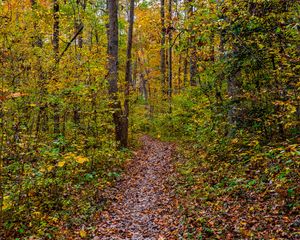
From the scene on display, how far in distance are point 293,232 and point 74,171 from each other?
250 inches

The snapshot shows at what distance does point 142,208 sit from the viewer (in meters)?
7.64

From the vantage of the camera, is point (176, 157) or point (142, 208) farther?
point (176, 157)

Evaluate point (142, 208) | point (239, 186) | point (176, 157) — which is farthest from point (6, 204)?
point (176, 157)

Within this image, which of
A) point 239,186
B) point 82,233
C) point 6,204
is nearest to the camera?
point 6,204

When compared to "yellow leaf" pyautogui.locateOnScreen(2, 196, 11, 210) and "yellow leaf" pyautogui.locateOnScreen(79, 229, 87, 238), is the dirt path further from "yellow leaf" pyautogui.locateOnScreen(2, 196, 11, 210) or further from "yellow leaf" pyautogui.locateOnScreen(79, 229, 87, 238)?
"yellow leaf" pyautogui.locateOnScreen(2, 196, 11, 210)

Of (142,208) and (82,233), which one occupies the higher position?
(82,233)

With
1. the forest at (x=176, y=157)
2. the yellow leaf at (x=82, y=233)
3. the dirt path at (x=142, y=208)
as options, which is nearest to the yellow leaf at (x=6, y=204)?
the forest at (x=176, y=157)

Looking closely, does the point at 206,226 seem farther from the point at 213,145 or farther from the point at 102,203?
the point at 213,145

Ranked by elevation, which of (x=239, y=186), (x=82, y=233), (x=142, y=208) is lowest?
(x=142, y=208)

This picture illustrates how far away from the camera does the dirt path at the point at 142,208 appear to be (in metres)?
6.25

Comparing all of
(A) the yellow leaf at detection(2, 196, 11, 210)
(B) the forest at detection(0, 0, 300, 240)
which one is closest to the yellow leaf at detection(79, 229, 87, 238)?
(B) the forest at detection(0, 0, 300, 240)

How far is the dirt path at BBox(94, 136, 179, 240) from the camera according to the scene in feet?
20.5

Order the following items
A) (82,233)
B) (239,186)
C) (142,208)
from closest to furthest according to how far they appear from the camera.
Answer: (82,233) < (239,186) < (142,208)

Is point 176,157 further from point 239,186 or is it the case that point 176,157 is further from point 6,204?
point 6,204
